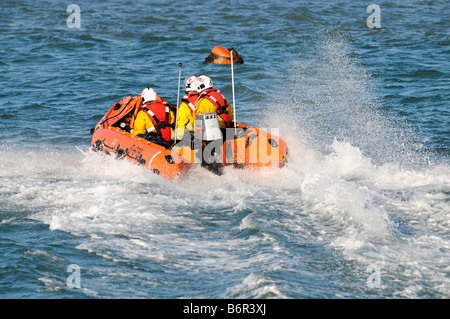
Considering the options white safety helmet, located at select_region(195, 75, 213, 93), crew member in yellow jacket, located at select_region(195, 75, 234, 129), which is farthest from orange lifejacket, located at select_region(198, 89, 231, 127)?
white safety helmet, located at select_region(195, 75, 213, 93)

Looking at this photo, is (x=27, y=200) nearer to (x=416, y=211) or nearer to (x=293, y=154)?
(x=293, y=154)

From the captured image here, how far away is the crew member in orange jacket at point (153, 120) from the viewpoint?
9977 mm

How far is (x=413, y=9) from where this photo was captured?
23.9 m

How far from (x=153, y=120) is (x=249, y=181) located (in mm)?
2122

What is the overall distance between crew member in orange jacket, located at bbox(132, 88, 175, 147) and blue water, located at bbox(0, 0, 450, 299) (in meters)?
0.86

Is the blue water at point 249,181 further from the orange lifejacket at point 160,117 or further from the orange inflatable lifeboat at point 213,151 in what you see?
the orange lifejacket at point 160,117

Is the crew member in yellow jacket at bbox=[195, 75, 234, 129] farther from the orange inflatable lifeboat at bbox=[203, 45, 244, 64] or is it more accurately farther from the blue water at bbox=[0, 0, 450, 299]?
the orange inflatable lifeboat at bbox=[203, 45, 244, 64]

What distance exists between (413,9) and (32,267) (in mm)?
20949

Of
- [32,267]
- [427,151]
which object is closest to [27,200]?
[32,267]

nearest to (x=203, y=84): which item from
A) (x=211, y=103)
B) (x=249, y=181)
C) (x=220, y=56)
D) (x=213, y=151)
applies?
(x=211, y=103)

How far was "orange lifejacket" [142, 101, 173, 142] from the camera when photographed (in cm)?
998

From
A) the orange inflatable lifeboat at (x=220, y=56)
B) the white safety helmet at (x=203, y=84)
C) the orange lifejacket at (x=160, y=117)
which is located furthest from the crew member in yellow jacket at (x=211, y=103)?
the orange inflatable lifeboat at (x=220, y=56)

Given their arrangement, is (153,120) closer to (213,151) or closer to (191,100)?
(191,100)

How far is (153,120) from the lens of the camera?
32.7ft
